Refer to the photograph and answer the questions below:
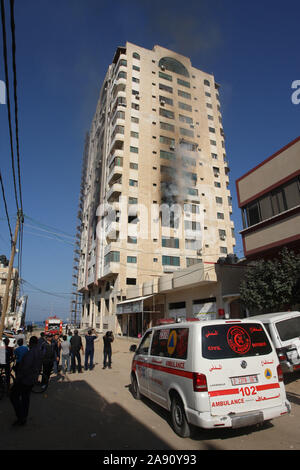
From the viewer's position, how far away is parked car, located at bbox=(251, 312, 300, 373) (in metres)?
7.28

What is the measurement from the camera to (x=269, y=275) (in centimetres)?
1173

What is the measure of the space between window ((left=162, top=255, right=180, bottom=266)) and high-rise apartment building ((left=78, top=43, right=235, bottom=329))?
0.04 meters

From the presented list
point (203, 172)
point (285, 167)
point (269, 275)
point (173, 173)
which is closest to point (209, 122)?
point (203, 172)

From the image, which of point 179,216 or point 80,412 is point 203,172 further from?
point 80,412

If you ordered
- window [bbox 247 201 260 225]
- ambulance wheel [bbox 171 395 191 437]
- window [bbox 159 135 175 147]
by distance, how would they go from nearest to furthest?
1. ambulance wheel [bbox 171 395 191 437]
2. window [bbox 247 201 260 225]
3. window [bbox 159 135 175 147]

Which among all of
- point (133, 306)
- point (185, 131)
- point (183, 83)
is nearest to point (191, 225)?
point (185, 131)

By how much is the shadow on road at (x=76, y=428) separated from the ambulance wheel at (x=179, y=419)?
1.16 feet

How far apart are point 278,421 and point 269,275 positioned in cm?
757

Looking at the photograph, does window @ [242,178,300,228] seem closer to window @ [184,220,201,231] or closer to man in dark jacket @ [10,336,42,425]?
man in dark jacket @ [10,336,42,425]

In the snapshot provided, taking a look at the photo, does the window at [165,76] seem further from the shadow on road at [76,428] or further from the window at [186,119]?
the shadow on road at [76,428]

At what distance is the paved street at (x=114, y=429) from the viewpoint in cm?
405

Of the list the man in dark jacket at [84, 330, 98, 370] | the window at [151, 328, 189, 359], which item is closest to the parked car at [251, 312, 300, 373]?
the window at [151, 328, 189, 359]

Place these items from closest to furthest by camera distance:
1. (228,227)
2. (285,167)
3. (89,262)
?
(285,167), (228,227), (89,262)

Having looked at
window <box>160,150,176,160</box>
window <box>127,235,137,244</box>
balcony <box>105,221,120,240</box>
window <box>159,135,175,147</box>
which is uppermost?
window <box>159,135,175,147</box>
